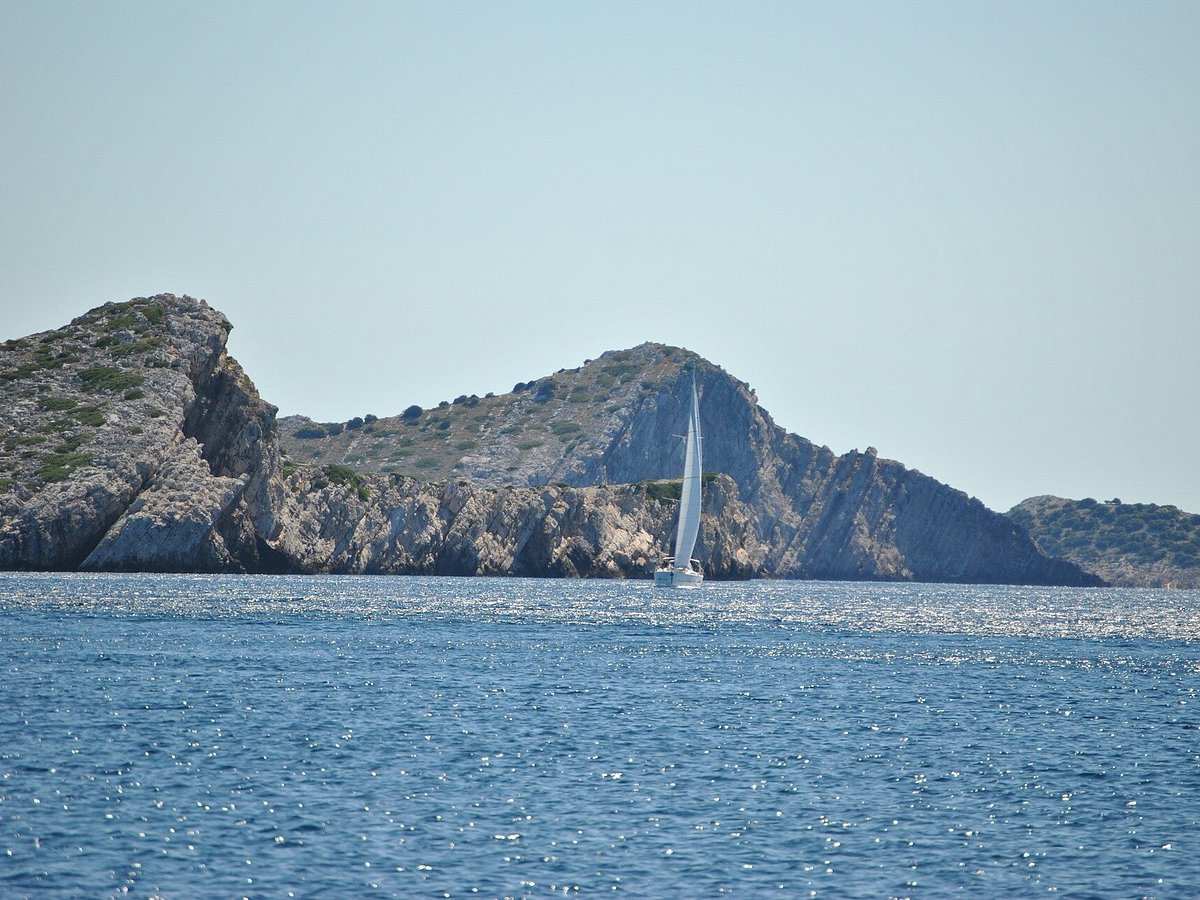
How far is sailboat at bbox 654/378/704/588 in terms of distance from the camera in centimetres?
13475

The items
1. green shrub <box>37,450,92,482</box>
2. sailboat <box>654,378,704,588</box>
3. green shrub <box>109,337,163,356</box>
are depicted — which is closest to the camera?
green shrub <box>37,450,92,482</box>

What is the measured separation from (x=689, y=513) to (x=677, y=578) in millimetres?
10280

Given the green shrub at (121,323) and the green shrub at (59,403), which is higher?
the green shrub at (121,323)

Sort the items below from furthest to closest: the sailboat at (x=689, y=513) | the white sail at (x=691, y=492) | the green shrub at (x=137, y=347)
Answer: the green shrub at (x=137, y=347), the sailboat at (x=689, y=513), the white sail at (x=691, y=492)

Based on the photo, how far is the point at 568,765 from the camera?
114ft

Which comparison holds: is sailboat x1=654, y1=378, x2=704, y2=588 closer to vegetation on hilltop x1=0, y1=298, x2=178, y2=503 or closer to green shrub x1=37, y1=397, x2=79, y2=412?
vegetation on hilltop x1=0, y1=298, x2=178, y2=503

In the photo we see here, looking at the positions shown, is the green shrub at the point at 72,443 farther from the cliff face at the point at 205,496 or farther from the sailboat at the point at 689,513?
the sailboat at the point at 689,513

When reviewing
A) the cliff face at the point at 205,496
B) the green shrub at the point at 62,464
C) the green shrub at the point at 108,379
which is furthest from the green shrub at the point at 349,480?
the green shrub at the point at 62,464

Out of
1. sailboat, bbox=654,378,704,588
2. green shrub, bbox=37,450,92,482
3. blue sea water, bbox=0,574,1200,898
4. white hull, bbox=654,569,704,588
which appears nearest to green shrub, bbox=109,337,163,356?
green shrub, bbox=37,450,92,482

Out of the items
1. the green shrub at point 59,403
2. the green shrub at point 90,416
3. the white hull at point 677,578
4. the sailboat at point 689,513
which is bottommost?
the white hull at point 677,578

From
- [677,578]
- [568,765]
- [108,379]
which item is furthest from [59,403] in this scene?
[568,765]

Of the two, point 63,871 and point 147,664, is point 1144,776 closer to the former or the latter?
point 63,871

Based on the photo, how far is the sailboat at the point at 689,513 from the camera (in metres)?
135

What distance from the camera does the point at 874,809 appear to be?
101 feet
